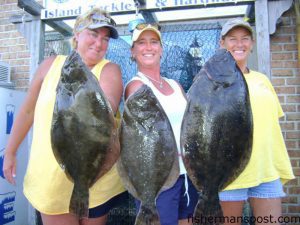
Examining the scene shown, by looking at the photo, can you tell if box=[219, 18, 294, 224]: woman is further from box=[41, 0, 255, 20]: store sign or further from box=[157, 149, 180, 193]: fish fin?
box=[41, 0, 255, 20]: store sign

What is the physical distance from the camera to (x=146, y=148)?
1.87m

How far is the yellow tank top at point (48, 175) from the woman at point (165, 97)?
1.21 ft

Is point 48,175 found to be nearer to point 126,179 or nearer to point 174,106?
point 126,179

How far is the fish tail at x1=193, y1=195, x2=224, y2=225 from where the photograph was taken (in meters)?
1.79

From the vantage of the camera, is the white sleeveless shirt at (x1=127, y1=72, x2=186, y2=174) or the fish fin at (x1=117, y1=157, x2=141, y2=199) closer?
the fish fin at (x1=117, y1=157, x2=141, y2=199)

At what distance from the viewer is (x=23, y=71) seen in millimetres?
4680

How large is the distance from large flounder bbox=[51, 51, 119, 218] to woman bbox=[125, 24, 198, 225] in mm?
456

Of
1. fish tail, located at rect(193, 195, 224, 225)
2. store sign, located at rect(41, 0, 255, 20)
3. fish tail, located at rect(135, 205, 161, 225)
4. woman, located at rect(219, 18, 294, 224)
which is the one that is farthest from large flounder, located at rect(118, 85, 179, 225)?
store sign, located at rect(41, 0, 255, 20)

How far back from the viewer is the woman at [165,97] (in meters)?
2.23

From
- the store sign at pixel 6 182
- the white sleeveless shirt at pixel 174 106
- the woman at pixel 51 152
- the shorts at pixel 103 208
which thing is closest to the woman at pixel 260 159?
the white sleeveless shirt at pixel 174 106

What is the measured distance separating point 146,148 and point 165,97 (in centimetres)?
57

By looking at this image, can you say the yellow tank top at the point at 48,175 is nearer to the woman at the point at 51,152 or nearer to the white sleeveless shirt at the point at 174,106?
the woman at the point at 51,152

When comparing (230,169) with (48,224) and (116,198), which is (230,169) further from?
(48,224)

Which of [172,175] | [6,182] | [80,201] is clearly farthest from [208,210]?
[6,182]
